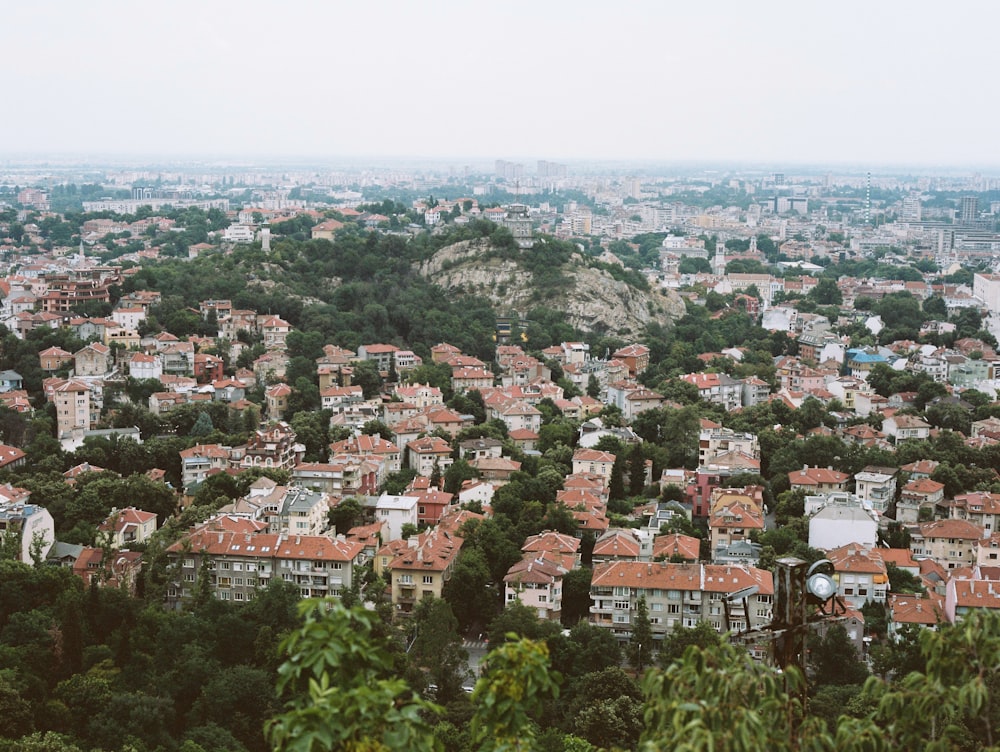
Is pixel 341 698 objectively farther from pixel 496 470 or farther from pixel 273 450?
pixel 273 450

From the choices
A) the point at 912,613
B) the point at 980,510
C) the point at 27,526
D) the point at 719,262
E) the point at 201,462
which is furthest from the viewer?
the point at 719,262

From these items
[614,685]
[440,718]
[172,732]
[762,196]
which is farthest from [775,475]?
[762,196]

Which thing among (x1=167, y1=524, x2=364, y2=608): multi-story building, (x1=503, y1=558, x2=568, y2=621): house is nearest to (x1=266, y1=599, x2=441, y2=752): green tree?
(x1=503, y1=558, x2=568, y2=621): house

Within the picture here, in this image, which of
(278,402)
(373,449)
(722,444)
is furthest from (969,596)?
(278,402)

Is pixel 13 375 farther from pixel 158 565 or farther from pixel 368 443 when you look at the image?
pixel 158 565

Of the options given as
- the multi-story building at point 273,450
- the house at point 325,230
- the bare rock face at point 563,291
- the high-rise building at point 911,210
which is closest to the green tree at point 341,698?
Answer: the multi-story building at point 273,450

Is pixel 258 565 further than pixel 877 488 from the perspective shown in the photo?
No

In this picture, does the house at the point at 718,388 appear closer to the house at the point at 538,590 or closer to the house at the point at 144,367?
the house at the point at 144,367
